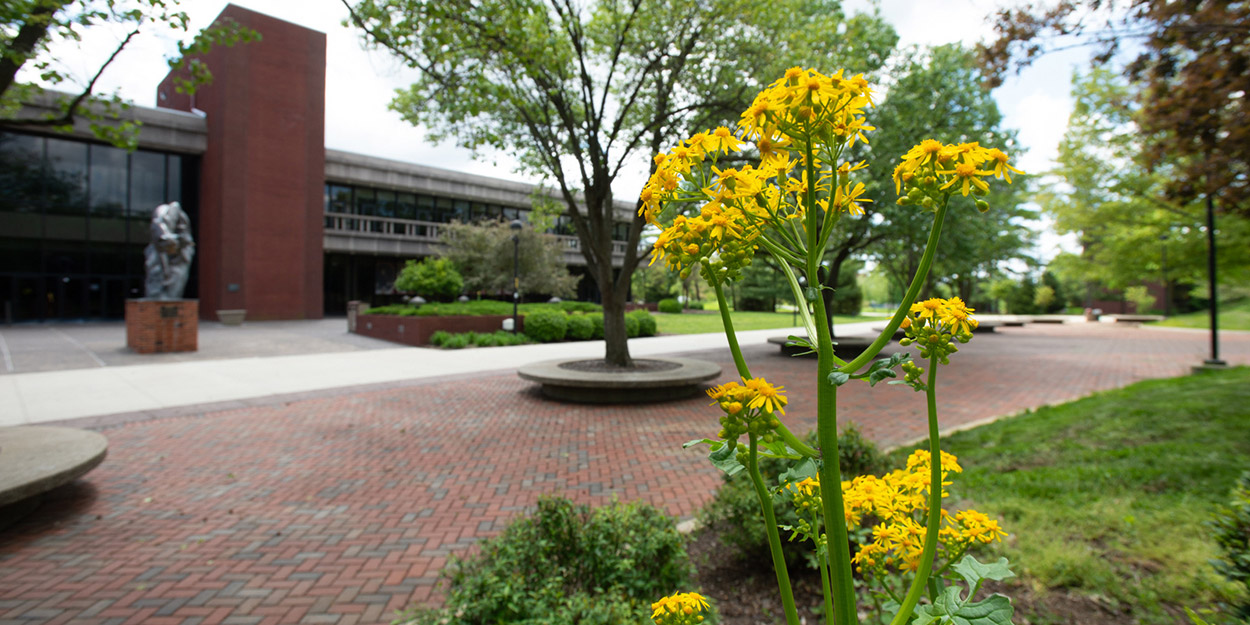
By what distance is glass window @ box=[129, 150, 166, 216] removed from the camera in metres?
26.7

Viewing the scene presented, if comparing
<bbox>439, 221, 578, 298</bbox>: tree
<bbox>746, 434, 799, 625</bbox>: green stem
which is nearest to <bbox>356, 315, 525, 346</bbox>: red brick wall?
<bbox>439, 221, 578, 298</bbox>: tree

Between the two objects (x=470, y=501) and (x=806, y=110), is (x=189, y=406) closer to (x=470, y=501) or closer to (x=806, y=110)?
(x=470, y=501)

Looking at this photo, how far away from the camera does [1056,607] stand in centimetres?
268

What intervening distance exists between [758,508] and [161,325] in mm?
17369

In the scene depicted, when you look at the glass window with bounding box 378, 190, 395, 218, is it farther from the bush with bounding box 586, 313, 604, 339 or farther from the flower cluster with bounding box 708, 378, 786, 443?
the flower cluster with bounding box 708, 378, 786, 443

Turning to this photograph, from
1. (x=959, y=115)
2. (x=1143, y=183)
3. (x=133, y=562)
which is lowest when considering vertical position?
(x=133, y=562)

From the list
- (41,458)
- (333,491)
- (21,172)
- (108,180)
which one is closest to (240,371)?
(41,458)

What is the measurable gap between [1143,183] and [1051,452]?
9.51 metres

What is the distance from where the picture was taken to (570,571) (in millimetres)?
3029

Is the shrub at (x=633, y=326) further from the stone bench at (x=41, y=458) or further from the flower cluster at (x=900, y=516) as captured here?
the flower cluster at (x=900, y=516)

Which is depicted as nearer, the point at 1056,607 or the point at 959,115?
the point at 1056,607

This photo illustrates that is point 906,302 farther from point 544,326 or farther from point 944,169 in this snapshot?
point 544,326

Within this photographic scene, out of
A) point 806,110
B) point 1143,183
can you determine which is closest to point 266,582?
point 806,110

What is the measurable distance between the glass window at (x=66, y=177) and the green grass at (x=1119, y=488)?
3440cm
